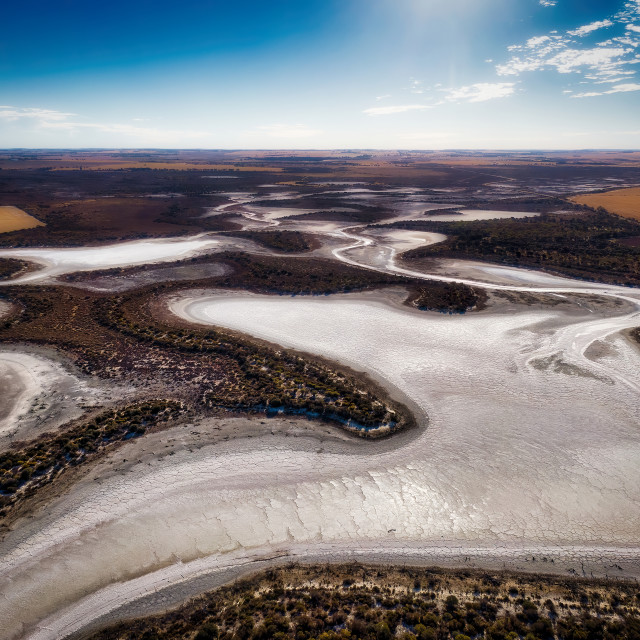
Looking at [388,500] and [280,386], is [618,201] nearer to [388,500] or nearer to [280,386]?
[280,386]

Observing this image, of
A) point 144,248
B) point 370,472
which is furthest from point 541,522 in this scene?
point 144,248

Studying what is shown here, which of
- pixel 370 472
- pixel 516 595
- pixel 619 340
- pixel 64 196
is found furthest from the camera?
pixel 64 196

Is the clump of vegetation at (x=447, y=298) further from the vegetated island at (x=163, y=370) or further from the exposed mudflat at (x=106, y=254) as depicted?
the exposed mudflat at (x=106, y=254)

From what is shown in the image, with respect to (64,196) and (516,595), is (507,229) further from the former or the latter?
(64,196)

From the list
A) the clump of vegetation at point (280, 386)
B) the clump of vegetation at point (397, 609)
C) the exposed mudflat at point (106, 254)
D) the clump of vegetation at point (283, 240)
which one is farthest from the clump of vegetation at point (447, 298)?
the exposed mudflat at point (106, 254)

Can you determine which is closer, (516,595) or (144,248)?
(516,595)

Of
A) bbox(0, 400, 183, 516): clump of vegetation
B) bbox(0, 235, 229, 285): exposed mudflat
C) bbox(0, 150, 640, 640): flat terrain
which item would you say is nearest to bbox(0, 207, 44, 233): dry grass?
bbox(0, 235, 229, 285): exposed mudflat

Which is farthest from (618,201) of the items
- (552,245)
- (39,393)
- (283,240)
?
(39,393)
